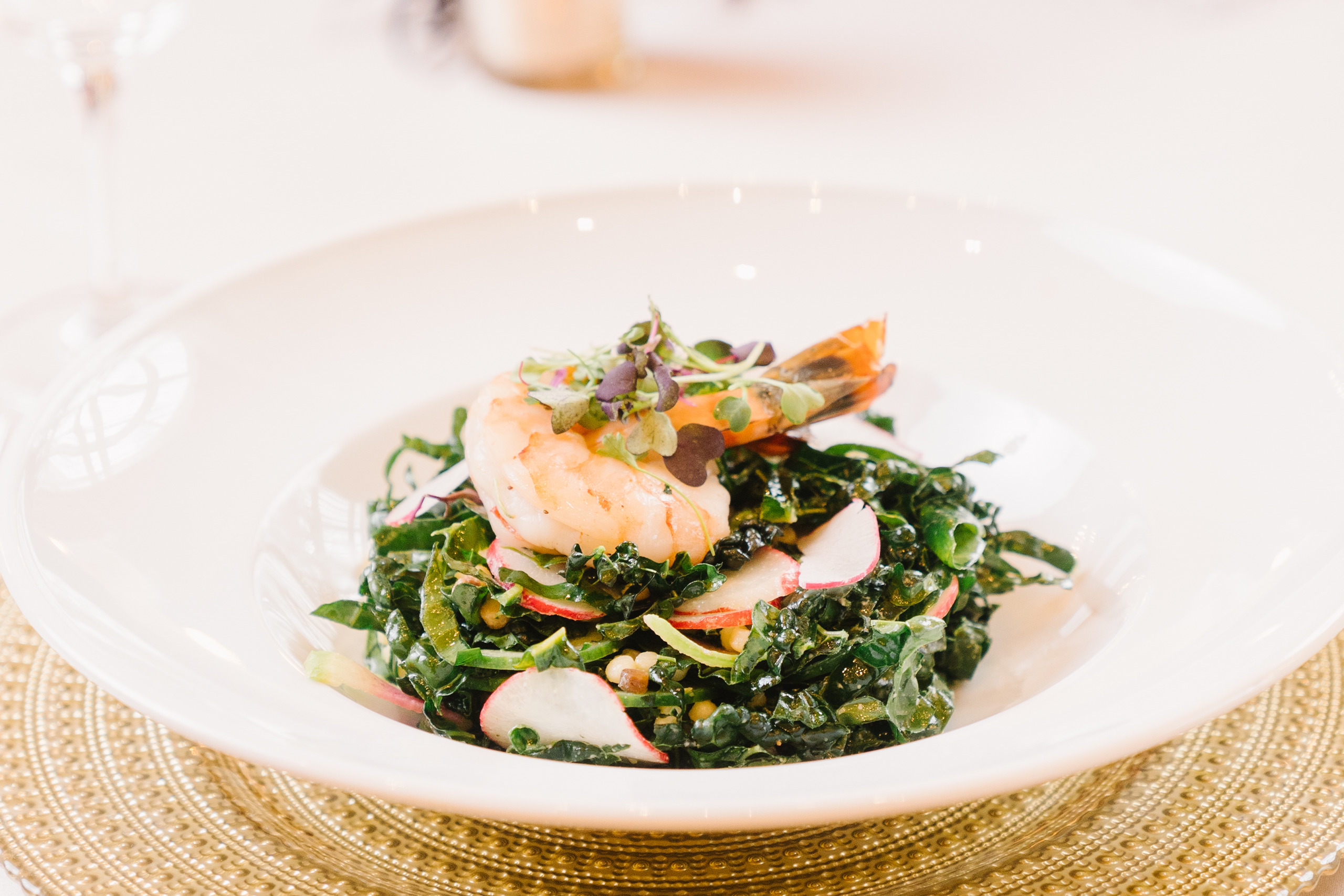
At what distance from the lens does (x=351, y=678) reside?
6.34ft

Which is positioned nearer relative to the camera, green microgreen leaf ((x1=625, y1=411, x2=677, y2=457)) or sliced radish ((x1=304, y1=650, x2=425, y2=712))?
sliced radish ((x1=304, y1=650, x2=425, y2=712))

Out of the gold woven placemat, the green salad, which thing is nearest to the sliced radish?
the green salad

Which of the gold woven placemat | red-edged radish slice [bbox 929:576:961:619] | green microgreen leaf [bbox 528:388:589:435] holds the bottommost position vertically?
the gold woven placemat

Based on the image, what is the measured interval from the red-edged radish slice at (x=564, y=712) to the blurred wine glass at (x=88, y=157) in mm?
2121

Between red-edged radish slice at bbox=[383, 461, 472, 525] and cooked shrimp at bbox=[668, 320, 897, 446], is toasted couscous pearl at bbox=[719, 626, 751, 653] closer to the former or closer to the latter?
cooked shrimp at bbox=[668, 320, 897, 446]

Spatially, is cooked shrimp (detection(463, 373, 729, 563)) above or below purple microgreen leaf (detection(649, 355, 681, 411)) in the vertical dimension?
below

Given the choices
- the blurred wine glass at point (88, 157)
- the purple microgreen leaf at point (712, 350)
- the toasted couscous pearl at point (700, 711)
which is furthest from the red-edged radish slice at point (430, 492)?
the blurred wine glass at point (88, 157)

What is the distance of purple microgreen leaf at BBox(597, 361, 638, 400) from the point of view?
6.86 feet

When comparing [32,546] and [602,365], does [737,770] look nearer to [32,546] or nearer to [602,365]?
[602,365]

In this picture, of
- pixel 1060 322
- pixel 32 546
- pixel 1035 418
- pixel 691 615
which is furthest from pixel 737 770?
pixel 1060 322

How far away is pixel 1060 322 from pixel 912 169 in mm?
2539

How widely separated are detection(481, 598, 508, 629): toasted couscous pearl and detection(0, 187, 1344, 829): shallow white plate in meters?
0.30

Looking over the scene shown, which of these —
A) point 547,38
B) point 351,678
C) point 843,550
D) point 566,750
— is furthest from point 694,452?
point 547,38

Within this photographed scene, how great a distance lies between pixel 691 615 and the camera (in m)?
1.97
